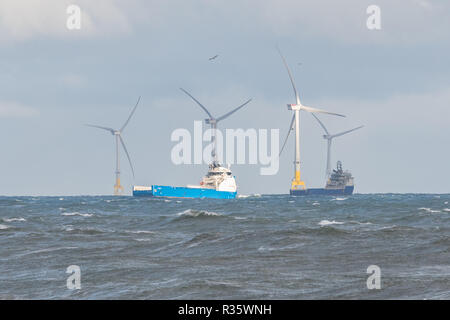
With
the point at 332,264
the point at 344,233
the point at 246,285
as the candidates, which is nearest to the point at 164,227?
the point at 344,233

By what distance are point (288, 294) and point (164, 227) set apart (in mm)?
40067

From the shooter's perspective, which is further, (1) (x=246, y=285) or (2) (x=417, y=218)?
(2) (x=417, y=218)

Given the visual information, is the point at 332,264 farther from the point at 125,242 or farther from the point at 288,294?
the point at 125,242

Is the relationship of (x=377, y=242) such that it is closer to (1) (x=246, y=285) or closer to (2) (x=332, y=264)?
(2) (x=332, y=264)

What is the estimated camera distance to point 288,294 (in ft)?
83.5

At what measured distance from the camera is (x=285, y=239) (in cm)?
4672

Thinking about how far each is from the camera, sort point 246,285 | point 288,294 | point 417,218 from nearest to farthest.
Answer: point 288,294, point 246,285, point 417,218

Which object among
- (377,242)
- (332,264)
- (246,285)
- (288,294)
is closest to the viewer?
(288,294)

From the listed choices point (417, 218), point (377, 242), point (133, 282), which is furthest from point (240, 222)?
point (133, 282)

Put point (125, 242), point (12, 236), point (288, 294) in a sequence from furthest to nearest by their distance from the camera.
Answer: point (12, 236) → point (125, 242) → point (288, 294)

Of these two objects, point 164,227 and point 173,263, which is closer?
point 173,263

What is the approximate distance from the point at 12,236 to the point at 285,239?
70.2ft
